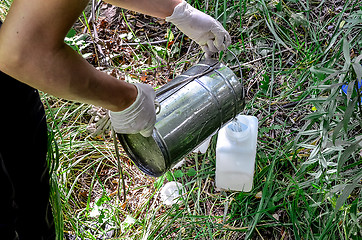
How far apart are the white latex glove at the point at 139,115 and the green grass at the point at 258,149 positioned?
450 mm

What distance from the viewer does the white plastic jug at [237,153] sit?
193 cm

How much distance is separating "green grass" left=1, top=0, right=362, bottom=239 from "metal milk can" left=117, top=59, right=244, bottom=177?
0.30 metres

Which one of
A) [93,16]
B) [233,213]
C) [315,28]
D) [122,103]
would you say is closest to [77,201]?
[233,213]

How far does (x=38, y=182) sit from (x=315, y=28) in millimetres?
2122

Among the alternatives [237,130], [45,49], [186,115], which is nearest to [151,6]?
[186,115]

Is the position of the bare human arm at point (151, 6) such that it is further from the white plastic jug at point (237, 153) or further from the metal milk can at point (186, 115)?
the white plastic jug at point (237, 153)

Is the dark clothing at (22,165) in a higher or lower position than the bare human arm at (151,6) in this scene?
lower

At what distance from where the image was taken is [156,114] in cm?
165

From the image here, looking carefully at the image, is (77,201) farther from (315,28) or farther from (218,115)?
(315,28)

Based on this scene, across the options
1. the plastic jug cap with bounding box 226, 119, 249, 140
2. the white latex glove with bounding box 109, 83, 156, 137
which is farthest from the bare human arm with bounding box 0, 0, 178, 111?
the plastic jug cap with bounding box 226, 119, 249, 140

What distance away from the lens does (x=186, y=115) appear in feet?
5.63

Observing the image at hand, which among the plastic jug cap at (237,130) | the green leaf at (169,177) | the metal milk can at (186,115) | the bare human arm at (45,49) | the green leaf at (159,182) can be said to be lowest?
the green leaf at (159,182)

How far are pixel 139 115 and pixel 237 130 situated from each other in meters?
0.65

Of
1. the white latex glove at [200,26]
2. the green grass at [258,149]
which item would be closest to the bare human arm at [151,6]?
the white latex glove at [200,26]
